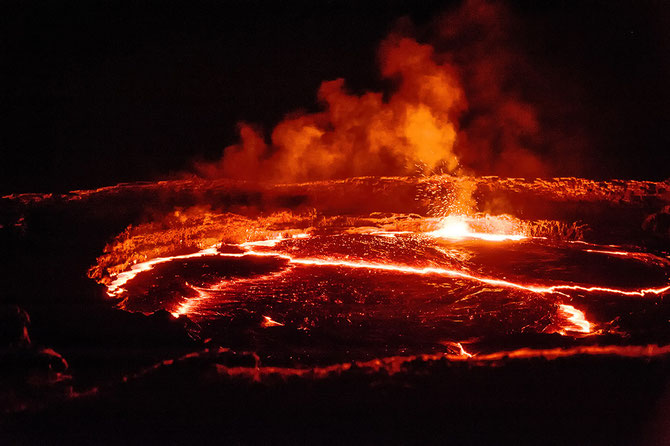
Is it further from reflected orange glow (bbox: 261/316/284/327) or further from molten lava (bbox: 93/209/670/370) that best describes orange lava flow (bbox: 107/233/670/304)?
reflected orange glow (bbox: 261/316/284/327)

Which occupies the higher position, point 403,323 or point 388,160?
point 388,160

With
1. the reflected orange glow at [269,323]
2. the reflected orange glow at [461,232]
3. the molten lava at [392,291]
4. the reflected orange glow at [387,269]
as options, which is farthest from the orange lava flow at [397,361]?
the reflected orange glow at [461,232]

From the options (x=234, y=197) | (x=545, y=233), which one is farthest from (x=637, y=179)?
(x=234, y=197)

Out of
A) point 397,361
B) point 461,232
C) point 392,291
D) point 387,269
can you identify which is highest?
point 461,232

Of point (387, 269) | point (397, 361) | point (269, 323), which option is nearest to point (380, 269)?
point (387, 269)

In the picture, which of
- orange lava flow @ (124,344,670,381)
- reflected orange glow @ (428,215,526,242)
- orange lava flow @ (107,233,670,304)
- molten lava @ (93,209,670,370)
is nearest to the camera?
orange lava flow @ (124,344,670,381)

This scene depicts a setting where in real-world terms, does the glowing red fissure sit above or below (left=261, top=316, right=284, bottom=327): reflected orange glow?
above

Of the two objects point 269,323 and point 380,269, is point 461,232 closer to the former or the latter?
point 380,269

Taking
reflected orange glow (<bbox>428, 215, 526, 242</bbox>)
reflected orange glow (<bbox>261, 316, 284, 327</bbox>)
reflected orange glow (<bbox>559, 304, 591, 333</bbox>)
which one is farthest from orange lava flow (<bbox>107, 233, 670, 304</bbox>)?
reflected orange glow (<bbox>428, 215, 526, 242</bbox>)

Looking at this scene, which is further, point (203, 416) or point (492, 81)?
point (492, 81)

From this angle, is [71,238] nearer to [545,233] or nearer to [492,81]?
[545,233]

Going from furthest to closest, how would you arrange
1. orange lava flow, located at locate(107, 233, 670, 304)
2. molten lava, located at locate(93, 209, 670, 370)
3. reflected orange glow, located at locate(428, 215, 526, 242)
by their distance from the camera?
reflected orange glow, located at locate(428, 215, 526, 242) → orange lava flow, located at locate(107, 233, 670, 304) → molten lava, located at locate(93, 209, 670, 370)
